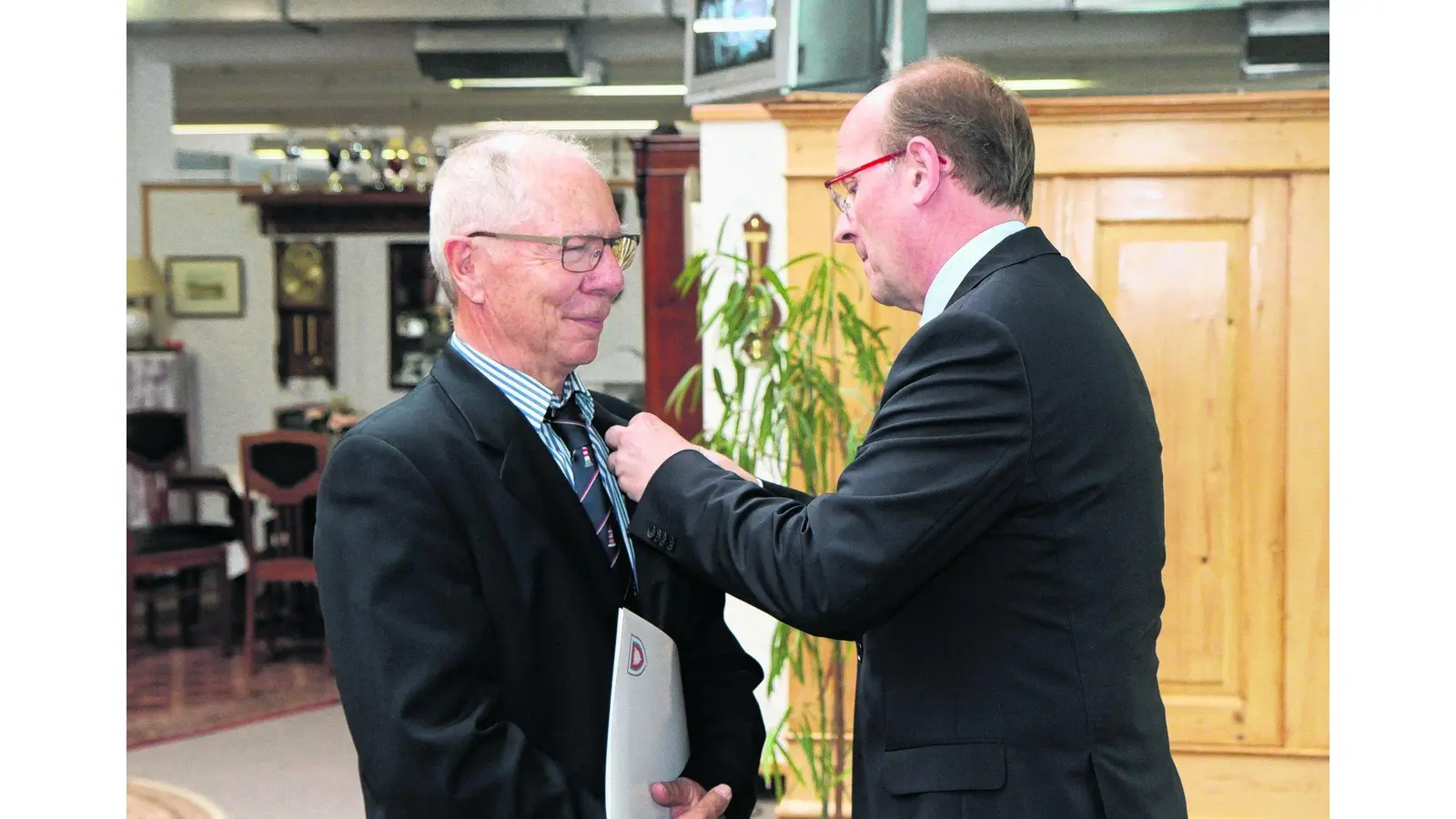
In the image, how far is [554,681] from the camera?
1.58 metres

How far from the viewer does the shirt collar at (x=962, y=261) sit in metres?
1.70

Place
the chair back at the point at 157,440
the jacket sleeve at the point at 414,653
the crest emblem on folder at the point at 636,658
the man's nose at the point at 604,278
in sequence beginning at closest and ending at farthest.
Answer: the jacket sleeve at the point at 414,653, the crest emblem on folder at the point at 636,658, the man's nose at the point at 604,278, the chair back at the point at 157,440

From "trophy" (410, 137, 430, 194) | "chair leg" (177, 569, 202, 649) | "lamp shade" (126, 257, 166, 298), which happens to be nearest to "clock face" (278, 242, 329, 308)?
"trophy" (410, 137, 430, 194)

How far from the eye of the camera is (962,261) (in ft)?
5.59

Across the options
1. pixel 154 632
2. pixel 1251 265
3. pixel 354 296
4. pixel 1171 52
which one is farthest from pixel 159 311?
pixel 1251 265

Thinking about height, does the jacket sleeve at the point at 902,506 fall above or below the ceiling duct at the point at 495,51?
below

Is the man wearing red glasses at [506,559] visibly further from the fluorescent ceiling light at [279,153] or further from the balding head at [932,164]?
the fluorescent ceiling light at [279,153]

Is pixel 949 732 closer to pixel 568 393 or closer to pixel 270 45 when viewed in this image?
pixel 568 393

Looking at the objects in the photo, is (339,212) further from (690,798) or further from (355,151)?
(690,798)

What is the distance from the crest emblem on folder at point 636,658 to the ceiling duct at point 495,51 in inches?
294

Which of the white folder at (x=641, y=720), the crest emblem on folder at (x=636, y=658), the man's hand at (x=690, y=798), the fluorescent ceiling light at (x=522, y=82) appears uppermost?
the fluorescent ceiling light at (x=522, y=82)

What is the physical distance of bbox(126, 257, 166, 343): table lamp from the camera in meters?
9.82

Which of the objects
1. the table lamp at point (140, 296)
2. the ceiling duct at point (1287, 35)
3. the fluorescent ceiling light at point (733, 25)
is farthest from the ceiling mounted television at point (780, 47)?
the table lamp at point (140, 296)
